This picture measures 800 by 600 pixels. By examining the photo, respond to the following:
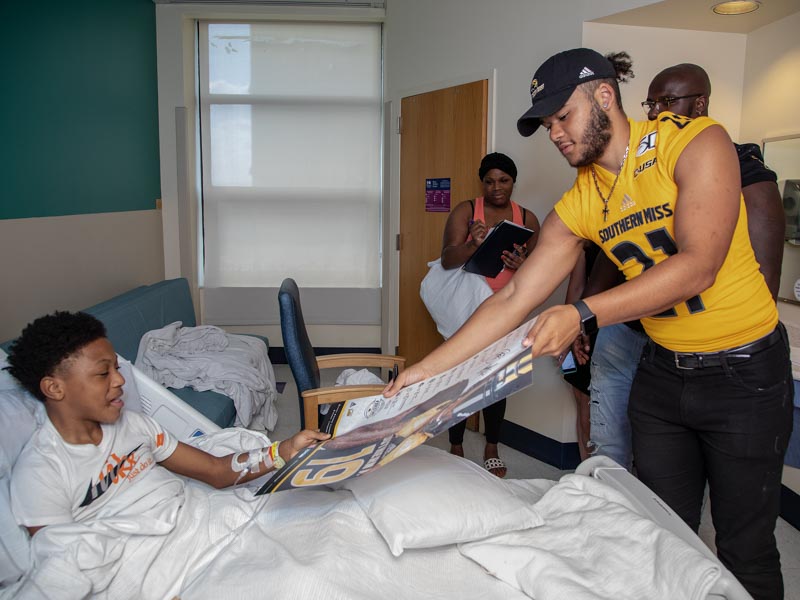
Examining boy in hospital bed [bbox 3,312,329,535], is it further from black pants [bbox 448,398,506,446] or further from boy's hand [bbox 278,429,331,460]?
black pants [bbox 448,398,506,446]

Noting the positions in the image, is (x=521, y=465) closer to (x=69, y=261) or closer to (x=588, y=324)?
(x=588, y=324)

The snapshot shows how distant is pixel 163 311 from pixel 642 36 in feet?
9.69

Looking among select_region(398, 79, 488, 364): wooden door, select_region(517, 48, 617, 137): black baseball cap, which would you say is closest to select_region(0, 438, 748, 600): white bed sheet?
select_region(517, 48, 617, 137): black baseball cap

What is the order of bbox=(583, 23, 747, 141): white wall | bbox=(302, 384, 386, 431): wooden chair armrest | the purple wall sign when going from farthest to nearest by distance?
1. the purple wall sign
2. bbox=(583, 23, 747, 141): white wall
3. bbox=(302, 384, 386, 431): wooden chair armrest

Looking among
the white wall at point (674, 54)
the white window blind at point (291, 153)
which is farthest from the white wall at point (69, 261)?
the white wall at point (674, 54)

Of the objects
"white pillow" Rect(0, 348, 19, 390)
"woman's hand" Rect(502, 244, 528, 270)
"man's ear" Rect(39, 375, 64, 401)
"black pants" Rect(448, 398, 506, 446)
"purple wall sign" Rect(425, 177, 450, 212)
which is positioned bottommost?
"black pants" Rect(448, 398, 506, 446)

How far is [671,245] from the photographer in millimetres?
1457

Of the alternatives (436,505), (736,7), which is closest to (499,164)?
(736,7)

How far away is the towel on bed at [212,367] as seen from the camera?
3393 mm

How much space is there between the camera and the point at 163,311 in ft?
12.8

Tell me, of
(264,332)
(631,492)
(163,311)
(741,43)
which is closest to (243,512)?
(631,492)

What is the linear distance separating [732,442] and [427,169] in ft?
9.61

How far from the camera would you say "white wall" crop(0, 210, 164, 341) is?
288 centimetres

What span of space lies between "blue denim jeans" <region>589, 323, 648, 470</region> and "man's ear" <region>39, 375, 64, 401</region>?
1611mm
